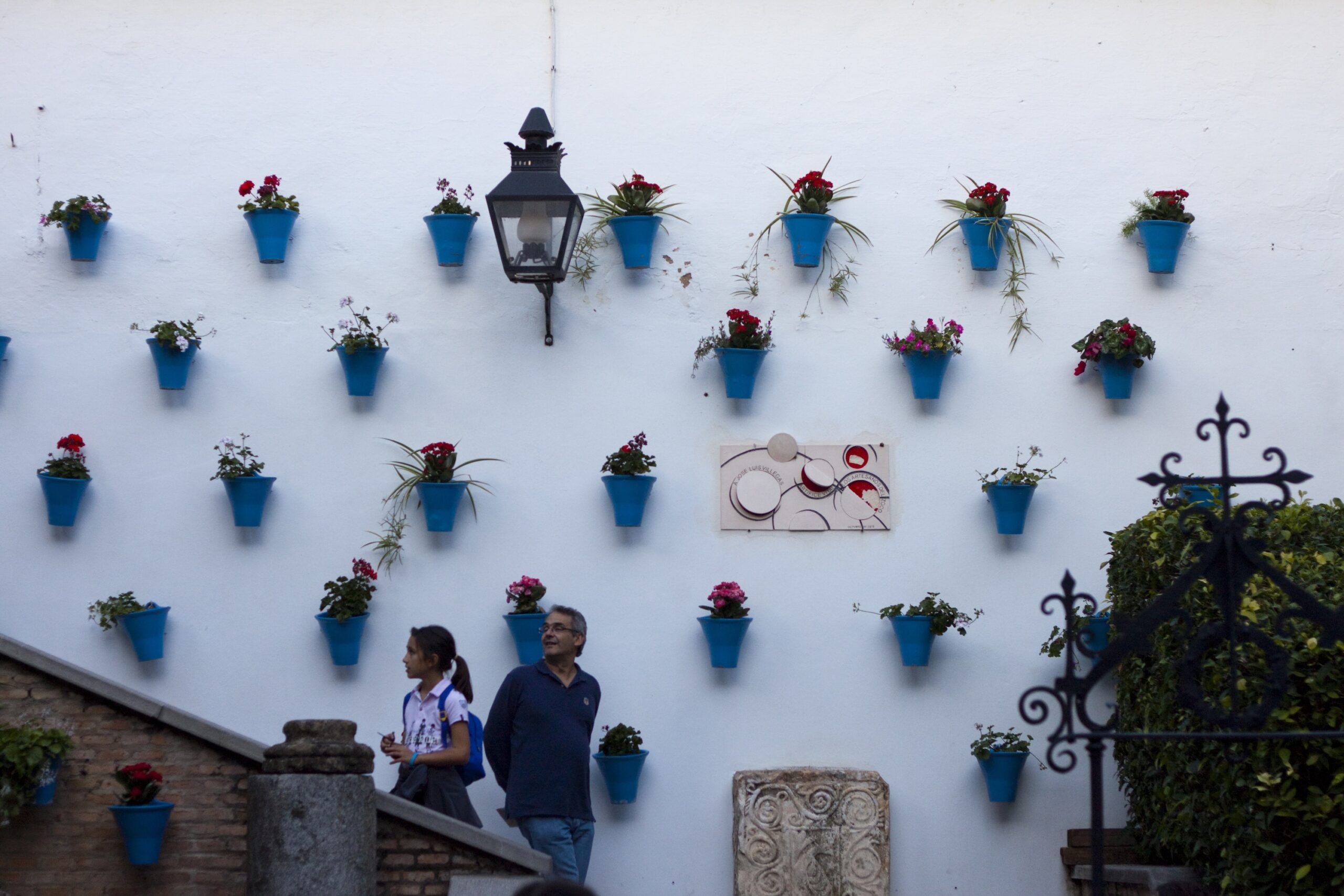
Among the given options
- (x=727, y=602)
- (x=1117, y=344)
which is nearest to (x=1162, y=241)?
(x=1117, y=344)

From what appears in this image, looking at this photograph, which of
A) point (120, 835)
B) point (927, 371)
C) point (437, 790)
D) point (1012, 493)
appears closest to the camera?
point (120, 835)

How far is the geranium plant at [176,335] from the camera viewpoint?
5.88 m

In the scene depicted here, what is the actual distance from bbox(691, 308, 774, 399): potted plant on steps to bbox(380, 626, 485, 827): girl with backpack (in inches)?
68.6

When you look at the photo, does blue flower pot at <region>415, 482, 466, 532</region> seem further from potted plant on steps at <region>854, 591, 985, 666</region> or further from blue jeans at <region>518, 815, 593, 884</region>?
potted plant on steps at <region>854, 591, 985, 666</region>

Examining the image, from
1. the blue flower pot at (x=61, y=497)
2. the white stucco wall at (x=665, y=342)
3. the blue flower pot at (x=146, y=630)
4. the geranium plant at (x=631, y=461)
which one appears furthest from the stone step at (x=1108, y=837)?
the blue flower pot at (x=61, y=497)

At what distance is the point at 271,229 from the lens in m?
6.01

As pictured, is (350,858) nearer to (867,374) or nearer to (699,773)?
(699,773)

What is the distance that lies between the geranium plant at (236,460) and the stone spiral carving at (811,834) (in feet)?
8.39

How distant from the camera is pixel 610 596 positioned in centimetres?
593

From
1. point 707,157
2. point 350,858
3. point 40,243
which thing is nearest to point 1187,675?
point 350,858

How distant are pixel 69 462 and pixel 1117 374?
15.6 ft

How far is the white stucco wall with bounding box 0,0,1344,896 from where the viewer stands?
5867mm

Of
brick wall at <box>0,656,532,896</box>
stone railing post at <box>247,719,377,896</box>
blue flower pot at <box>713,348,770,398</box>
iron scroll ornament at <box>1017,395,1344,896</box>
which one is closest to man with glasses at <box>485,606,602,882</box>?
brick wall at <box>0,656,532,896</box>

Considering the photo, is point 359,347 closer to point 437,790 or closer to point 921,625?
point 437,790
